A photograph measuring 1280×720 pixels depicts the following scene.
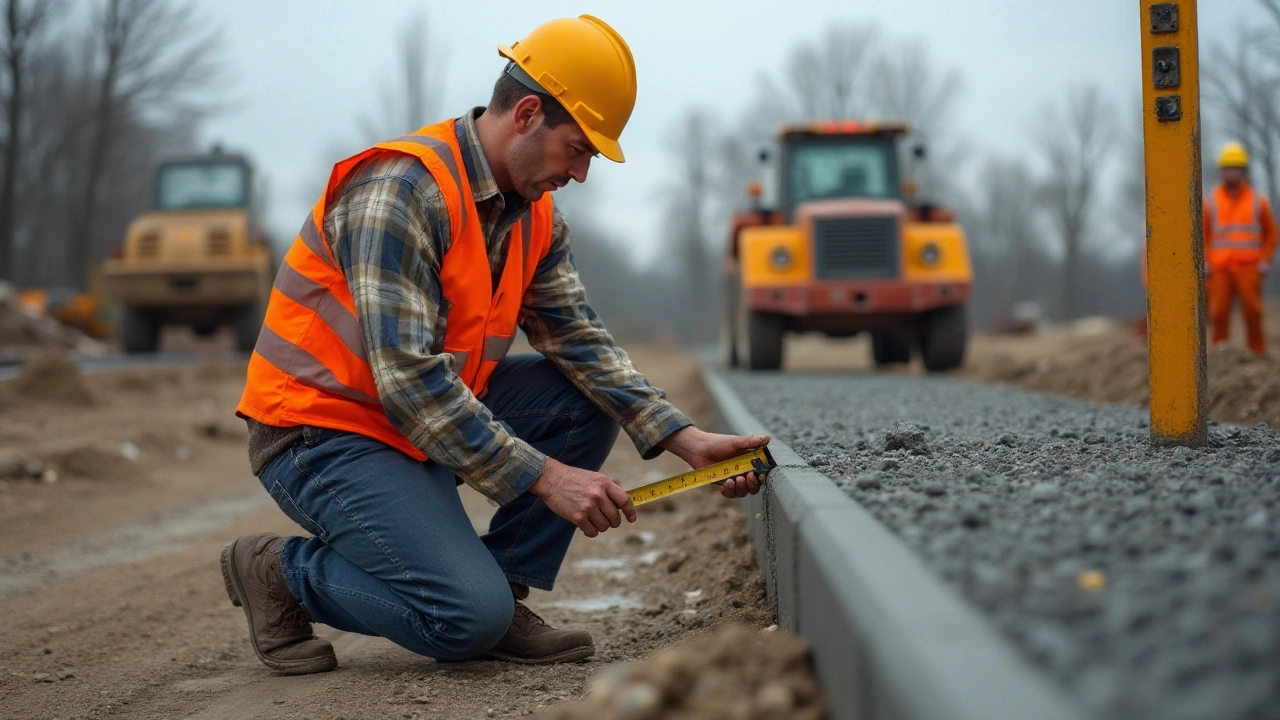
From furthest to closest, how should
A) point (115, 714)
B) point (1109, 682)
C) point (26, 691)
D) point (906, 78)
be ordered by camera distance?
point (906, 78) → point (26, 691) → point (115, 714) → point (1109, 682)

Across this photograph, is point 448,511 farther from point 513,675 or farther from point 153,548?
point 153,548

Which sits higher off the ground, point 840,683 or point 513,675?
point 840,683

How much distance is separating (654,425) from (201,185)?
1490 centimetres

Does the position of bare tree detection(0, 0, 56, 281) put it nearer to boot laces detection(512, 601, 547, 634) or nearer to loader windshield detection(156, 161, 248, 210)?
loader windshield detection(156, 161, 248, 210)

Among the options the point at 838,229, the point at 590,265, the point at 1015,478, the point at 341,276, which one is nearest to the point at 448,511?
the point at 341,276

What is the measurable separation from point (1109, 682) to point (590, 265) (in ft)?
212

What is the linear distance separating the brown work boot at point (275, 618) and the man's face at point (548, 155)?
1229 mm

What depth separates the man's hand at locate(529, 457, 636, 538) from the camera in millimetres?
2809

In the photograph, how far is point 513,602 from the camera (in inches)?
120

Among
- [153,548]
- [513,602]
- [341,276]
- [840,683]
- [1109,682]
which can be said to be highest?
[341,276]

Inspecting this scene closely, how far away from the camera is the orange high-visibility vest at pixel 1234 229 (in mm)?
8789

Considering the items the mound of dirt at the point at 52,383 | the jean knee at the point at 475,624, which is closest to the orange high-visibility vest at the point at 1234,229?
the jean knee at the point at 475,624

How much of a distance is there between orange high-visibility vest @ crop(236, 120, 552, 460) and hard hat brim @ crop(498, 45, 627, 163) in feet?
0.90

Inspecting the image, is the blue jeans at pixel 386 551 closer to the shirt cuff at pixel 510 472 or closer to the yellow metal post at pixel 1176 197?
the shirt cuff at pixel 510 472
